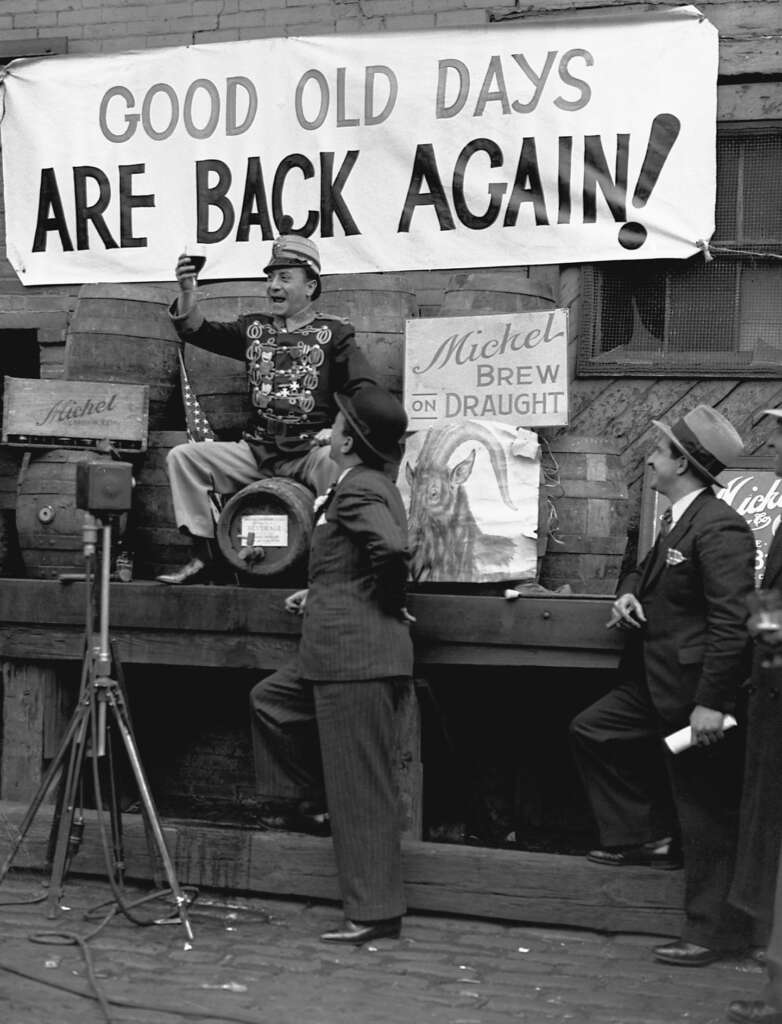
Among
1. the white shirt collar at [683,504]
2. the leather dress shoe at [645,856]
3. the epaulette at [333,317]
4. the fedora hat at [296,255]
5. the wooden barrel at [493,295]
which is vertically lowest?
the leather dress shoe at [645,856]

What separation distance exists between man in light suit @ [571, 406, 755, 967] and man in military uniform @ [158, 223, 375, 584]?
1623 mm

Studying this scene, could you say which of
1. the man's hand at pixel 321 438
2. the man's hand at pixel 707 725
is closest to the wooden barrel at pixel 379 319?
the man's hand at pixel 321 438

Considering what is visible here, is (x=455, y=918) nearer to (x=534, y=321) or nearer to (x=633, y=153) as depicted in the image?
(x=534, y=321)

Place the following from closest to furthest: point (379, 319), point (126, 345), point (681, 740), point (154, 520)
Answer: point (681, 740), point (154, 520), point (379, 319), point (126, 345)

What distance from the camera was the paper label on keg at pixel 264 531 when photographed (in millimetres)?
6180

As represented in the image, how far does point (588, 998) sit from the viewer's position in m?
4.80

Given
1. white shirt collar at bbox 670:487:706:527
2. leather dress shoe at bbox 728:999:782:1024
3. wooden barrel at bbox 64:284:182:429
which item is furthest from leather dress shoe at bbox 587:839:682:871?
wooden barrel at bbox 64:284:182:429

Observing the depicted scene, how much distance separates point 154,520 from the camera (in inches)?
267

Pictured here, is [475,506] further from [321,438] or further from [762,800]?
[762,800]

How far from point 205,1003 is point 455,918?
1386mm

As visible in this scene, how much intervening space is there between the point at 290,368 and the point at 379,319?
0.64 meters

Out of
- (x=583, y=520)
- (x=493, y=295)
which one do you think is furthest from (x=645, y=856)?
(x=493, y=295)

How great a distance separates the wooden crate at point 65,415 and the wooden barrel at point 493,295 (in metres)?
1.59

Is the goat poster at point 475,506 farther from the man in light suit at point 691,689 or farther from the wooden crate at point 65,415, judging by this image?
the wooden crate at point 65,415
